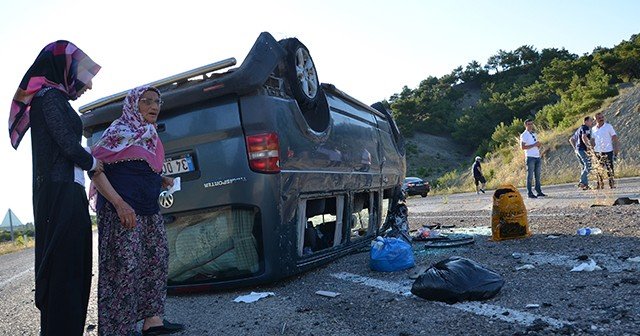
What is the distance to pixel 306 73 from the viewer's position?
18.9 feet

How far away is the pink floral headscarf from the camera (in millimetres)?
3537

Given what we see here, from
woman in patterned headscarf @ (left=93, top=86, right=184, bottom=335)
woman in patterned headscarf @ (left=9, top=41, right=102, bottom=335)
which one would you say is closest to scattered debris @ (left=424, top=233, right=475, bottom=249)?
woman in patterned headscarf @ (left=93, top=86, right=184, bottom=335)

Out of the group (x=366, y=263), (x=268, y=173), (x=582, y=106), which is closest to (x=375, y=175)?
(x=366, y=263)

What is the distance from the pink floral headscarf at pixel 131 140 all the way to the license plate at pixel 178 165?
0.97m

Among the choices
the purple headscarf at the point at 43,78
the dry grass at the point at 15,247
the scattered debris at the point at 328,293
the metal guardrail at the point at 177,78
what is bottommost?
the dry grass at the point at 15,247

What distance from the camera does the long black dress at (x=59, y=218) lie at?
2994 mm

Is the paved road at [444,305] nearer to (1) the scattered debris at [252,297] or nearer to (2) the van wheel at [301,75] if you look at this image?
(1) the scattered debris at [252,297]

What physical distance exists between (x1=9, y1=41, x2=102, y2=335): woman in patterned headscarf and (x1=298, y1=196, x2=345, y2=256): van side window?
93.6 inches

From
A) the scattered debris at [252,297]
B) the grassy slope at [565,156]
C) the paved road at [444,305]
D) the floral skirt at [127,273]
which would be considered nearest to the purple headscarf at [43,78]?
the floral skirt at [127,273]

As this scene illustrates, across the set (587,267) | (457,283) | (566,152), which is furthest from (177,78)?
(566,152)

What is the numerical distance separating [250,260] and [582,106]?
1325 inches

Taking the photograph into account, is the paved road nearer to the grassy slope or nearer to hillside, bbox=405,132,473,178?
the grassy slope

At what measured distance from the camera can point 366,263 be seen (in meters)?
5.95

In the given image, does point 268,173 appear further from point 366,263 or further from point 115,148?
point 366,263
